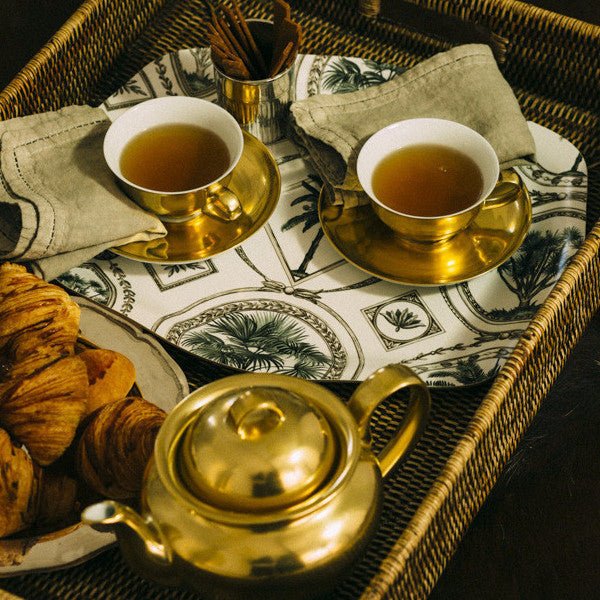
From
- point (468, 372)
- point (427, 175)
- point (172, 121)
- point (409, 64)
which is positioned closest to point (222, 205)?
point (172, 121)

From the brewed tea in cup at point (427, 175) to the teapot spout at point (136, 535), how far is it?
45cm

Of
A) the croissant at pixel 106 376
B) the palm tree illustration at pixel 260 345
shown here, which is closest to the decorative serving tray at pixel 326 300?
the palm tree illustration at pixel 260 345

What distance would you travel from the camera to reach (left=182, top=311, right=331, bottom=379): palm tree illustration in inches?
33.6

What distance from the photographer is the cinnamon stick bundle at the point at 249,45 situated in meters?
0.97

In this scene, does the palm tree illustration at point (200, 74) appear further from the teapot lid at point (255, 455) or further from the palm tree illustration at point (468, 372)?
the teapot lid at point (255, 455)

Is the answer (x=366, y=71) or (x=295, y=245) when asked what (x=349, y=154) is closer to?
(x=295, y=245)

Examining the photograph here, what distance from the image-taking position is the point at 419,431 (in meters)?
0.69

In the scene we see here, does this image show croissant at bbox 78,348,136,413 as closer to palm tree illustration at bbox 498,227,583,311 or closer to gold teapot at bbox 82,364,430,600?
gold teapot at bbox 82,364,430,600

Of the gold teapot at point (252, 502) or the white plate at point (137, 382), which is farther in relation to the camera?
the white plate at point (137, 382)

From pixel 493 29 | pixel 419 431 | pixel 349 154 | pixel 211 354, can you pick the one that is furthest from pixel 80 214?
pixel 493 29

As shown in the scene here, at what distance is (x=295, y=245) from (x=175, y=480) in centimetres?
45

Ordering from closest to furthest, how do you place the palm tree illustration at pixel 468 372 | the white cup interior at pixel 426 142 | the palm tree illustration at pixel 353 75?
the palm tree illustration at pixel 468 372
the white cup interior at pixel 426 142
the palm tree illustration at pixel 353 75

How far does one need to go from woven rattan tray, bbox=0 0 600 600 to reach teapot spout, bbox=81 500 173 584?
0.44ft

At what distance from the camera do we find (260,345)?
88cm
